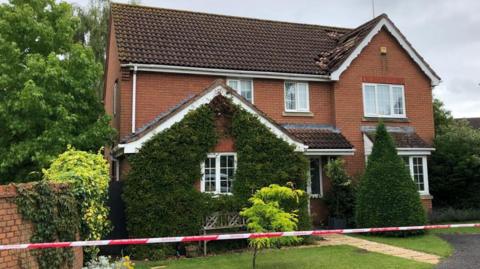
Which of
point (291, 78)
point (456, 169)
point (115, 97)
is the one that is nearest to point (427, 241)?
point (456, 169)

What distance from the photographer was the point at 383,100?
20.0m

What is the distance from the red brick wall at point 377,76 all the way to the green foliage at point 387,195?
3.57 m

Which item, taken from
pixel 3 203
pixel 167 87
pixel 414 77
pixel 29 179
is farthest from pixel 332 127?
pixel 3 203

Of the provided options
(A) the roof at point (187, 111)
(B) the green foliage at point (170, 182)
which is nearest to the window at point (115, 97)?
(A) the roof at point (187, 111)

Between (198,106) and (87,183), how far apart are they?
489 cm

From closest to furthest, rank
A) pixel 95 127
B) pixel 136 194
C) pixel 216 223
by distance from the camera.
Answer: pixel 136 194
pixel 216 223
pixel 95 127

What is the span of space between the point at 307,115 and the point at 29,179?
439 inches

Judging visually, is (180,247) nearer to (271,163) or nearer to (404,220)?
(271,163)

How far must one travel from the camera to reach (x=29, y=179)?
1479cm

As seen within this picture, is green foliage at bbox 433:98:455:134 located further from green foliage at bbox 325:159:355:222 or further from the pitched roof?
green foliage at bbox 325:159:355:222

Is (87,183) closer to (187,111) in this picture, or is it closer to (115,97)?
(187,111)

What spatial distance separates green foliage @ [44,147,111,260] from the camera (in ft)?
29.5

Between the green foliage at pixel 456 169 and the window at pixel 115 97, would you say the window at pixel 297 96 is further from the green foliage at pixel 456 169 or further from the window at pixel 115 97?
the window at pixel 115 97

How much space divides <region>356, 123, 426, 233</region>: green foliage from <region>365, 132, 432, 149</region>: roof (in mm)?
3498
